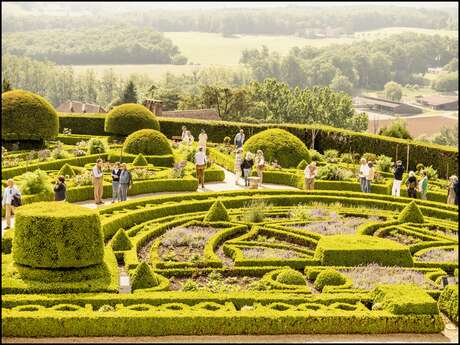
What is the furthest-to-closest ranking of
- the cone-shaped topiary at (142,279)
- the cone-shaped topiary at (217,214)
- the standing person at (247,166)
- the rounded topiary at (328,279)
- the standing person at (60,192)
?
the standing person at (247,166) < the standing person at (60,192) < the cone-shaped topiary at (217,214) < the rounded topiary at (328,279) < the cone-shaped topiary at (142,279)

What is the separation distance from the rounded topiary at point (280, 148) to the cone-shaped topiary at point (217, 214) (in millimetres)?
10916

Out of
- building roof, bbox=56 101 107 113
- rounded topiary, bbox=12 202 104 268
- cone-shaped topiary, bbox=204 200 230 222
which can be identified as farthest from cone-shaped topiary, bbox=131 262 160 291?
building roof, bbox=56 101 107 113

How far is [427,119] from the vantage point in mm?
113938

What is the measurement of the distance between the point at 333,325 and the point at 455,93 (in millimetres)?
145987

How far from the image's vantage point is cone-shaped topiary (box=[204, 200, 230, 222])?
22.3 meters

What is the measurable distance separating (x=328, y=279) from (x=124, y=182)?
9627 mm

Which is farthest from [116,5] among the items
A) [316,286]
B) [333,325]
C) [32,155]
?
[32,155]

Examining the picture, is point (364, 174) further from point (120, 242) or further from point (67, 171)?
point (120, 242)

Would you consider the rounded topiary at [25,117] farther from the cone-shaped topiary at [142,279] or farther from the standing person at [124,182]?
the cone-shaped topiary at [142,279]

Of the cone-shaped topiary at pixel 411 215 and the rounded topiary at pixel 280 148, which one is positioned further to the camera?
the rounded topiary at pixel 280 148

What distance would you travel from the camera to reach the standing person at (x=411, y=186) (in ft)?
88.7

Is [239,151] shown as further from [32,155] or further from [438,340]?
[438,340]

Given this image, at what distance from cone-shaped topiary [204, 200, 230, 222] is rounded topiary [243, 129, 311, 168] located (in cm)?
1092

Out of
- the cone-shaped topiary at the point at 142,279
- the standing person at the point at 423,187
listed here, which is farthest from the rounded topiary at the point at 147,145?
the cone-shaped topiary at the point at 142,279
